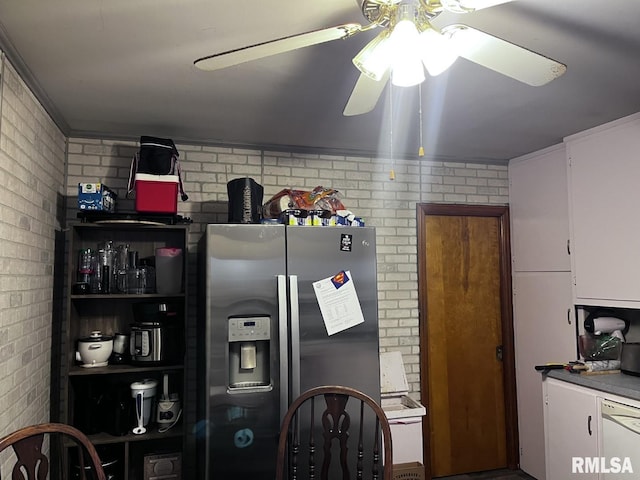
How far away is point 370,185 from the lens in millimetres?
3627

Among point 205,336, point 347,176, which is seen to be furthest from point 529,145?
point 205,336

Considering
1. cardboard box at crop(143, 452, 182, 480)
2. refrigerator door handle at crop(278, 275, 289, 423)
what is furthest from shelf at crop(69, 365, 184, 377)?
refrigerator door handle at crop(278, 275, 289, 423)

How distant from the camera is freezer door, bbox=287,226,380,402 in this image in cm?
256

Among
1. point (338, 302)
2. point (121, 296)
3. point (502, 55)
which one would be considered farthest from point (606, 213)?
point (121, 296)

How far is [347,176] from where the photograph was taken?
3.58m

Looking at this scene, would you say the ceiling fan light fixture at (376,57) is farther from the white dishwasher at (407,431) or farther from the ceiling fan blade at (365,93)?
the white dishwasher at (407,431)

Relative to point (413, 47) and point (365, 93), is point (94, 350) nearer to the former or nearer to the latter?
point (365, 93)

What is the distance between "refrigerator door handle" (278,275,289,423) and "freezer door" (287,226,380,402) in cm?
4

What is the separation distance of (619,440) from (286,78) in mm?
2457

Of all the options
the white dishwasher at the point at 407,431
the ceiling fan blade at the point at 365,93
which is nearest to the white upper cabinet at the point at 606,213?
the white dishwasher at the point at 407,431

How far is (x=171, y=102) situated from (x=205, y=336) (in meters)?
1.25

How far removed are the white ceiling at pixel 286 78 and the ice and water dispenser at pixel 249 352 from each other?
3.86 ft

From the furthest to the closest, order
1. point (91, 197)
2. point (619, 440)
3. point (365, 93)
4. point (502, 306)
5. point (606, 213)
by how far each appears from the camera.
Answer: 1. point (502, 306)
2. point (606, 213)
3. point (91, 197)
4. point (619, 440)
5. point (365, 93)

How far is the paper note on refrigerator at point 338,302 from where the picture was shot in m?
2.60
